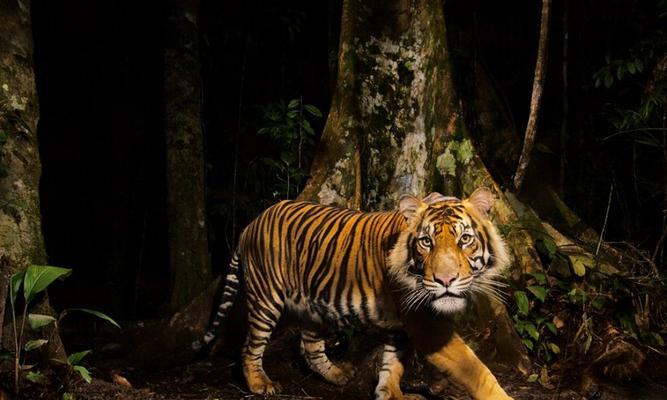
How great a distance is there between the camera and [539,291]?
5570mm

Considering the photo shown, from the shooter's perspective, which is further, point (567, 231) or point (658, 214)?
point (658, 214)

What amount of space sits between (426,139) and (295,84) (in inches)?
246

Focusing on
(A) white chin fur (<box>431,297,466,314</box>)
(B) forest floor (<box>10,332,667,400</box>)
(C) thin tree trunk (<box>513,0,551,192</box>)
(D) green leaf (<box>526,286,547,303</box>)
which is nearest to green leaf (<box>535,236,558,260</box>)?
(D) green leaf (<box>526,286,547,303</box>)

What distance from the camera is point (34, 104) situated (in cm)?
444

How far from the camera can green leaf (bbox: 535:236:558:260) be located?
586cm

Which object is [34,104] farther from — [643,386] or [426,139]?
[643,386]

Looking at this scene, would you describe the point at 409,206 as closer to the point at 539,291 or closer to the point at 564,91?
the point at 539,291

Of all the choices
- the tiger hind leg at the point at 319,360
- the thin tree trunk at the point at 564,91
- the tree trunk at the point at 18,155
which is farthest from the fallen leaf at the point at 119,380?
the thin tree trunk at the point at 564,91

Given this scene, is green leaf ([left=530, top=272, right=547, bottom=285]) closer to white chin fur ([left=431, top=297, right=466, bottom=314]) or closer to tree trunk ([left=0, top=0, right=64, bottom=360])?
white chin fur ([left=431, top=297, right=466, bottom=314])

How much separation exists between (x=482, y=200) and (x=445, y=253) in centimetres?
46

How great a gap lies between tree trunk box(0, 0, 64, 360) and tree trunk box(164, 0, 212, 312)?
2944 mm

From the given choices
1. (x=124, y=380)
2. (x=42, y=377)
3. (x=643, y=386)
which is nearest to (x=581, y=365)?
(x=643, y=386)

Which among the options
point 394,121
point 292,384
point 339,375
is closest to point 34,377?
point 292,384

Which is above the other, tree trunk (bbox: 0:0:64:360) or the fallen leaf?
tree trunk (bbox: 0:0:64:360)
